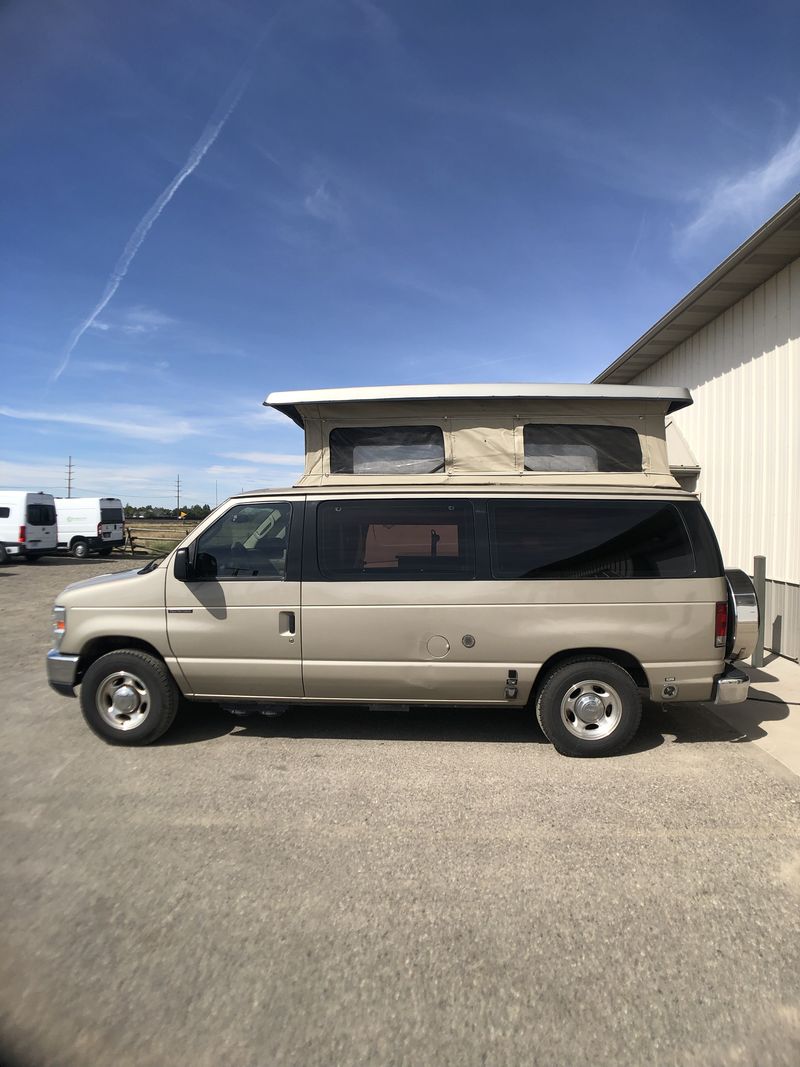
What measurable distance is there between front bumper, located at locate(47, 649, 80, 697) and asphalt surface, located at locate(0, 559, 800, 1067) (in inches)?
17.8

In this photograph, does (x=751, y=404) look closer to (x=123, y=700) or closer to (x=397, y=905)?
(x=397, y=905)

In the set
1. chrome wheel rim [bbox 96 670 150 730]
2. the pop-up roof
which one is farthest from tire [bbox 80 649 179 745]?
the pop-up roof

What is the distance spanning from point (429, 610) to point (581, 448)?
6.53 feet

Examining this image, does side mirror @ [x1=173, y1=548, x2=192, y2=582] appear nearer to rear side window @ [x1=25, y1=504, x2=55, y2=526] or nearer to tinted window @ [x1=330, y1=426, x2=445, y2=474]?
tinted window @ [x1=330, y1=426, x2=445, y2=474]

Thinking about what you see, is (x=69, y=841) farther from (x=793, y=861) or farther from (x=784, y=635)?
(x=784, y=635)

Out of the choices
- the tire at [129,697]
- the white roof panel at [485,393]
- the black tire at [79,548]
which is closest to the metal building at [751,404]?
the white roof panel at [485,393]

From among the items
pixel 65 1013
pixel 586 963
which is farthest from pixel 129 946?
pixel 586 963

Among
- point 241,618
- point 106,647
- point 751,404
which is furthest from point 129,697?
point 751,404

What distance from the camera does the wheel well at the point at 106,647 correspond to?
15.5ft

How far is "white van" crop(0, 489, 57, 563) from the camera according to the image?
834 inches

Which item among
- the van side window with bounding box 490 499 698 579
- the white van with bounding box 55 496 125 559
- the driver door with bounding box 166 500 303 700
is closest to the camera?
the van side window with bounding box 490 499 698 579

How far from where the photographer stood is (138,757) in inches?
176

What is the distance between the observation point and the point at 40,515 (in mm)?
21750

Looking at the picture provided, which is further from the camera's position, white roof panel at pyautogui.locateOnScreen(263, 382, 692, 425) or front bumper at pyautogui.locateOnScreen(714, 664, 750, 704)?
white roof panel at pyautogui.locateOnScreen(263, 382, 692, 425)
